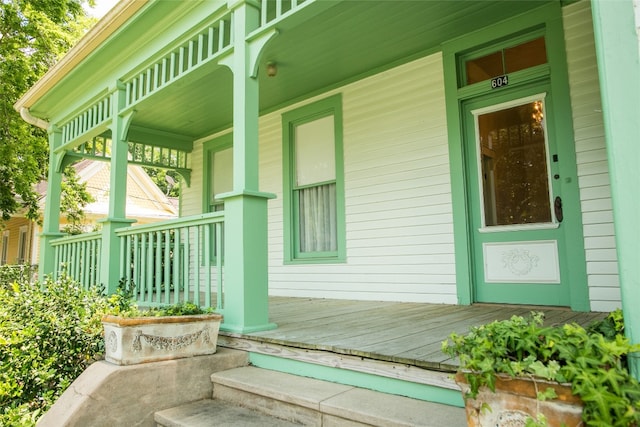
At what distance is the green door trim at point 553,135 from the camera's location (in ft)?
10.8

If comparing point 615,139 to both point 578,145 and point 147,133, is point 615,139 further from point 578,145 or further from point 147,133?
point 147,133

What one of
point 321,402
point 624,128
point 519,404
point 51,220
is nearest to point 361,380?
point 321,402

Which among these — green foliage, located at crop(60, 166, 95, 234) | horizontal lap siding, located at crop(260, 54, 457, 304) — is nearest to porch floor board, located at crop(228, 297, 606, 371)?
horizontal lap siding, located at crop(260, 54, 457, 304)

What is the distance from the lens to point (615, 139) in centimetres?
135

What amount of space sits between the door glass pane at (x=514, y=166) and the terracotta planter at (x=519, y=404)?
2746 millimetres

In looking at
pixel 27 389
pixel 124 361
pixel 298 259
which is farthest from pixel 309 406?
pixel 298 259

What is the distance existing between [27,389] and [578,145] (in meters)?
4.45

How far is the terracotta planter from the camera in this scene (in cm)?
113

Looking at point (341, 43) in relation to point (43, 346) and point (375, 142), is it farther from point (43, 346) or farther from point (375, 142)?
point (43, 346)

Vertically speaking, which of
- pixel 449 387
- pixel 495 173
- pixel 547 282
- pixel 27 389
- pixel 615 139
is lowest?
pixel 27 389

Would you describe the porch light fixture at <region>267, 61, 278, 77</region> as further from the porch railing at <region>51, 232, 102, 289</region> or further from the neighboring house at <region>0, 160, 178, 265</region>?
the neighboring house at <region>0, 160, 178, 265</region>

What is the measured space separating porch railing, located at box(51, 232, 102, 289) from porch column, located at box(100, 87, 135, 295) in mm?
303

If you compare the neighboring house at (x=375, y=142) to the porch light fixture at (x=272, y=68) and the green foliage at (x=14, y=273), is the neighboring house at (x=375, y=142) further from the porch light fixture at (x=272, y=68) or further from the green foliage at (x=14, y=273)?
the green foliage at (x=14, y=273)

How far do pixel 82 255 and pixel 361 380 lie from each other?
423 centimetres
